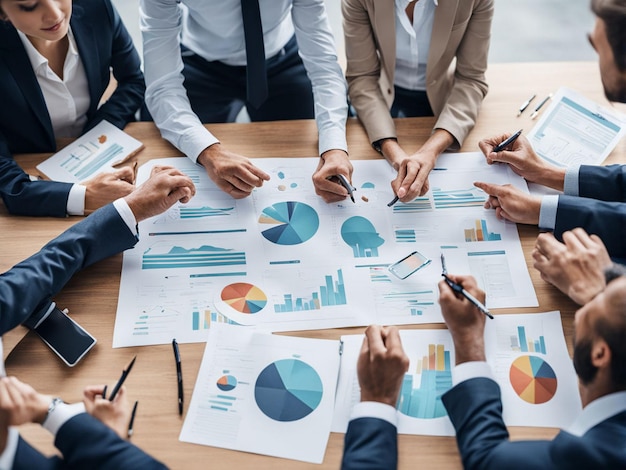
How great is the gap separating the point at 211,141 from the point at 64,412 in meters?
0.81

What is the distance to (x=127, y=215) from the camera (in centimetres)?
147

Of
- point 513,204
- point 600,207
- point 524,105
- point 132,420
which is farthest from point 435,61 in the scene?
point 132,420

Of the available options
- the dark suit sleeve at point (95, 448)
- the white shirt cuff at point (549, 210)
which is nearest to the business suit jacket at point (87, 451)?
the dark suit sleeve at point (95, 448)

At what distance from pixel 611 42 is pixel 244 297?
106 centimetres

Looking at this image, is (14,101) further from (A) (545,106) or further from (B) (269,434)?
(A) (545,106)

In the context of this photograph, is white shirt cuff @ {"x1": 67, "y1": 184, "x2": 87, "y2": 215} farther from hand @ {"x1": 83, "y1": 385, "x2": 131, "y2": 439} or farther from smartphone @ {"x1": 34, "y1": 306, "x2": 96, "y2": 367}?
hand @ {"x1": 83, "y1": 385, "x2": 131, "y2": 439}

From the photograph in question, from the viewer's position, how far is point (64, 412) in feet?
3.88

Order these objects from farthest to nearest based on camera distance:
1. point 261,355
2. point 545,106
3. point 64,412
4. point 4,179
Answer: point 545,106 < point 4,179 < point 261,355 < point 64,412

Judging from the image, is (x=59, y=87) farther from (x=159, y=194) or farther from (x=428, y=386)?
(x=428, y=386)

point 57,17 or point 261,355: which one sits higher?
point 57,17

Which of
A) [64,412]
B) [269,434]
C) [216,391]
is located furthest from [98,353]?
[269,434]

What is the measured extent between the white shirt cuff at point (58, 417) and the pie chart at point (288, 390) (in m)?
0.37

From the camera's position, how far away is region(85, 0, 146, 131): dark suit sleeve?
1.79 meters

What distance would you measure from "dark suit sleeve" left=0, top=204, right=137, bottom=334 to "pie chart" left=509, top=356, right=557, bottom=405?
0.95 m
